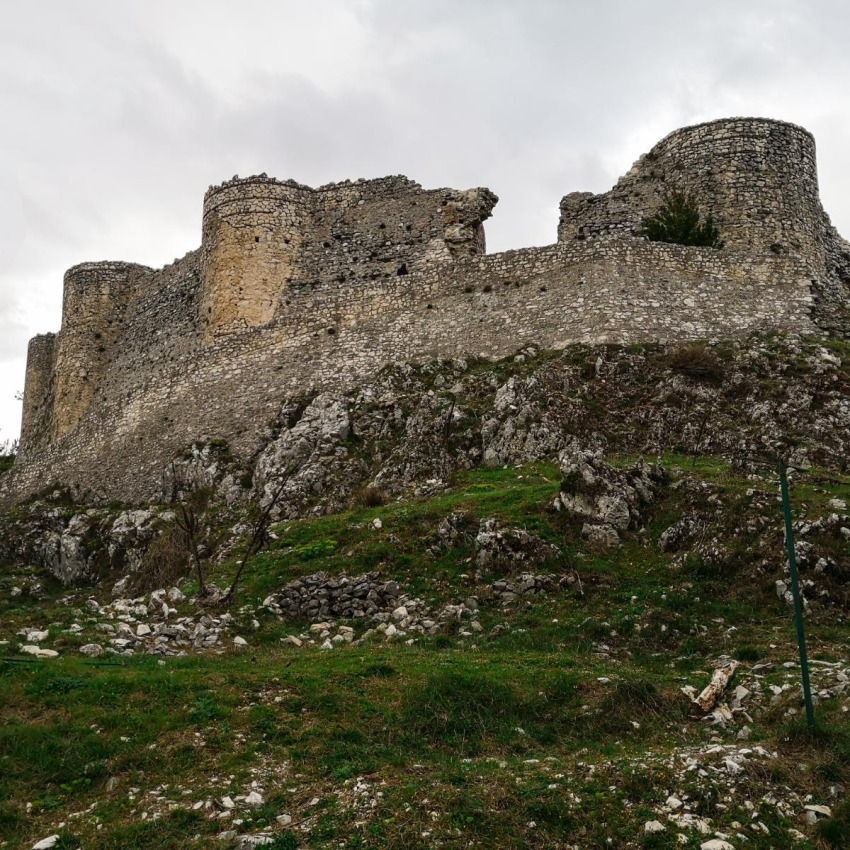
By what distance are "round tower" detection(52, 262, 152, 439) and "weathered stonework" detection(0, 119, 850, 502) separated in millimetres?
1558

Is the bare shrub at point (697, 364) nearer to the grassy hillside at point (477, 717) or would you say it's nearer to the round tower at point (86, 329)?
the grassy hillside at point (477, 717)

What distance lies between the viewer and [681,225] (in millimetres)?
25656

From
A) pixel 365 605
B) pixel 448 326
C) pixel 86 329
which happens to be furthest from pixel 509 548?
pixel 86 329

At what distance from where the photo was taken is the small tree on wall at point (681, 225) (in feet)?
83.6

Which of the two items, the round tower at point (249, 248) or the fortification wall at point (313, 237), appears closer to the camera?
the fortification wall at point (313, 237)

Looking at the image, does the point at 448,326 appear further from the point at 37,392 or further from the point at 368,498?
the point at 37,392

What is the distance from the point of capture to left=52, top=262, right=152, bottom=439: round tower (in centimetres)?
3331

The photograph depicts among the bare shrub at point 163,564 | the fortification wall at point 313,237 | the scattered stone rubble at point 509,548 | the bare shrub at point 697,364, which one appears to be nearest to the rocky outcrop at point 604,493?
the scattered stone rubble at point 509,548

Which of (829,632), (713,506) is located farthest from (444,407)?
(829,632)

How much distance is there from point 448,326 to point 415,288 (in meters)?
1.95

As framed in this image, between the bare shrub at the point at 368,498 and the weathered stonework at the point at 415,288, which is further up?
the weathered stonework at the point at 415,288

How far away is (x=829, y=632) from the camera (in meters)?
12.4

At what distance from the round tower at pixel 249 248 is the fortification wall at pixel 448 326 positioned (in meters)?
0.91

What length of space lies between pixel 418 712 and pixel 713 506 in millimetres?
7270
